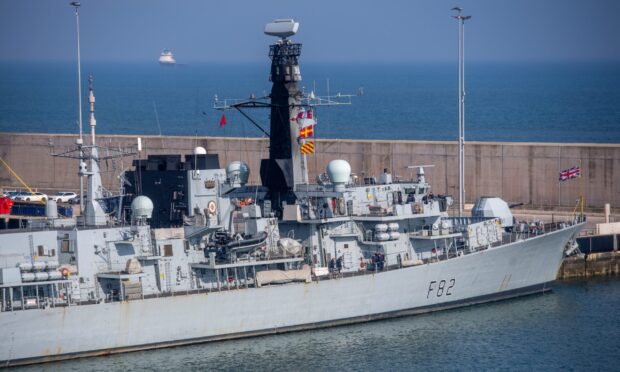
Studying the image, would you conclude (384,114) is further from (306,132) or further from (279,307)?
(279,307)

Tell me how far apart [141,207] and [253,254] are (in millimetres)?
4082

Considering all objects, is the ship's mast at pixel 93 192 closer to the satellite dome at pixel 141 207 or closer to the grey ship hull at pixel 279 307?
the satellite dome at pixel 141 207

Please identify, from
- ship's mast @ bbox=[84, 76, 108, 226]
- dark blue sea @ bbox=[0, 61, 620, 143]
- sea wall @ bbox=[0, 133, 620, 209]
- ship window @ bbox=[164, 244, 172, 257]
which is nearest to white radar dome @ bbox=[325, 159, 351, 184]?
ship window @ bbox=[164, 244, 172, 257]

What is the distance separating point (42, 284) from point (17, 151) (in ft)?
116

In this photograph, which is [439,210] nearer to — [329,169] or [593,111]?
[329,169]

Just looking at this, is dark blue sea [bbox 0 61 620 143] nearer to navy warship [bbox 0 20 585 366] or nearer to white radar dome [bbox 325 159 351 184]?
navy warship [bbox 0 20 585 366]

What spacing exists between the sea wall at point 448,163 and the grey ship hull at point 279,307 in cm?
964

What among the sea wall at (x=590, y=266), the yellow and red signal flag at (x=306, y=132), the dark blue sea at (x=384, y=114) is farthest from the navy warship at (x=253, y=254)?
the dark blue sea at (x=384, y=114)

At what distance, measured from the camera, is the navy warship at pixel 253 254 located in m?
34.4

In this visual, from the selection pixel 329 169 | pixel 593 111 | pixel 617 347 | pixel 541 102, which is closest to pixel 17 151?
pixel 329 169

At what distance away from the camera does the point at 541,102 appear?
15438cm

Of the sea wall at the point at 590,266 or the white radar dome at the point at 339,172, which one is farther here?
the sea wall at the point at 590,266

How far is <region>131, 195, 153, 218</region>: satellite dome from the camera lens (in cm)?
3638

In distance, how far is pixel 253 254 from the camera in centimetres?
3797
